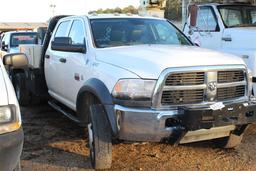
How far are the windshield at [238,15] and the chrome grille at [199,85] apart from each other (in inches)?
145

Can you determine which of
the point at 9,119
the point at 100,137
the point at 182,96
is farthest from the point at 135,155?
the point at 9,119

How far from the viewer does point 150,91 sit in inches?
177

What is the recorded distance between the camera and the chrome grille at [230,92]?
16.0ft

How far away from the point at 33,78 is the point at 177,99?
3829 millimetres

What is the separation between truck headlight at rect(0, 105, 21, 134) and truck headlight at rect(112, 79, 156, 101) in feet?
4.63

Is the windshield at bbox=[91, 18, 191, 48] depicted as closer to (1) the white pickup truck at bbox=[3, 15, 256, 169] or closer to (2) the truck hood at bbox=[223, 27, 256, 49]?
(1) the white pickup truck at bbox=[3, 15, 256, 169]

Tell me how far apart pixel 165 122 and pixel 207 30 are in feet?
15.1

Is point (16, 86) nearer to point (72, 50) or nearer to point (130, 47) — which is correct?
point (72, 50)

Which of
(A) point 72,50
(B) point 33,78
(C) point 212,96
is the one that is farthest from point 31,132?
(C) point 212,96

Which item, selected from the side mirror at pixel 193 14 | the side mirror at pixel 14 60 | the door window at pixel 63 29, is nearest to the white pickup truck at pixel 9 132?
the side mirror at pixel 14 60

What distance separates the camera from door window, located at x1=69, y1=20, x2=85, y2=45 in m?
5.97

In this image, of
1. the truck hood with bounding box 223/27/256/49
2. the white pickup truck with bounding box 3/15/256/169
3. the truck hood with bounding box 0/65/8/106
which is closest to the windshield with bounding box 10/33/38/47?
the truck hood with bounding box 223/27/256/49

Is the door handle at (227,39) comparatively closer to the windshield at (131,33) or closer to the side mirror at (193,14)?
the side mirror at (193,14)

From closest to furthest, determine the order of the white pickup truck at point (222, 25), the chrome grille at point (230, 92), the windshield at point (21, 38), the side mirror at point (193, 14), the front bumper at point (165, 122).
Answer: the front bumper at point (165, 122) → the chrome grille at point (230, 92) → the white pickup truck at point (222, 25) → the side mirror at point (193, 14) → the windshield at point (21, 38)
